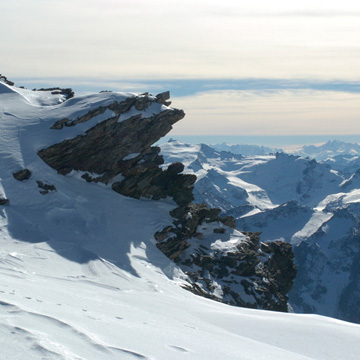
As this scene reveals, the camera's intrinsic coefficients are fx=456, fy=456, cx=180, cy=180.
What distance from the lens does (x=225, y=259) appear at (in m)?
49.9

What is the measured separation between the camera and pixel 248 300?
1864 inches

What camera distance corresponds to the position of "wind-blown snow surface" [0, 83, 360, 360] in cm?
1223

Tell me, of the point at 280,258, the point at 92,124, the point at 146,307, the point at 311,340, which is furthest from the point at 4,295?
the point at 280,258

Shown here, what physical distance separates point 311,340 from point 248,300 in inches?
1177

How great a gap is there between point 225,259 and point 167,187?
10.4 m

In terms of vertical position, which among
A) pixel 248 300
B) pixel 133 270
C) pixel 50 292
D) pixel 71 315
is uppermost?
pixel 71 315

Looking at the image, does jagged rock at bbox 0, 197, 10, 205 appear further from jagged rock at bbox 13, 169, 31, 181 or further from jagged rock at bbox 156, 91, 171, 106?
jagged rock at bbox 156, 91, 171, 106

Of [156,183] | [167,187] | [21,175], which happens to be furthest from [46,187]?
[167,187]

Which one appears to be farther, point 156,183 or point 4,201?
point 156,183

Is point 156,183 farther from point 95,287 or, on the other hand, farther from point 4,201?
point 95,287

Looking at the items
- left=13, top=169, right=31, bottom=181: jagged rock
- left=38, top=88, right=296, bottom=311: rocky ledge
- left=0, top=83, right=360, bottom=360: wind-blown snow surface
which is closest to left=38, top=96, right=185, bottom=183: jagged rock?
left=38, top=88, right=296, bottom=311: rocky ledge

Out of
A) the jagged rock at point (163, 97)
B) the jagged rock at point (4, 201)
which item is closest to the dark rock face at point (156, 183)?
the jagged rock at point (163, 97)

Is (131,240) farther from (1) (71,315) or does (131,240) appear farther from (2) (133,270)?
(1) (71,315)

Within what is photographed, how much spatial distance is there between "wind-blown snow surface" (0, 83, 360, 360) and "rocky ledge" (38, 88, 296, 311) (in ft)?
5.02
